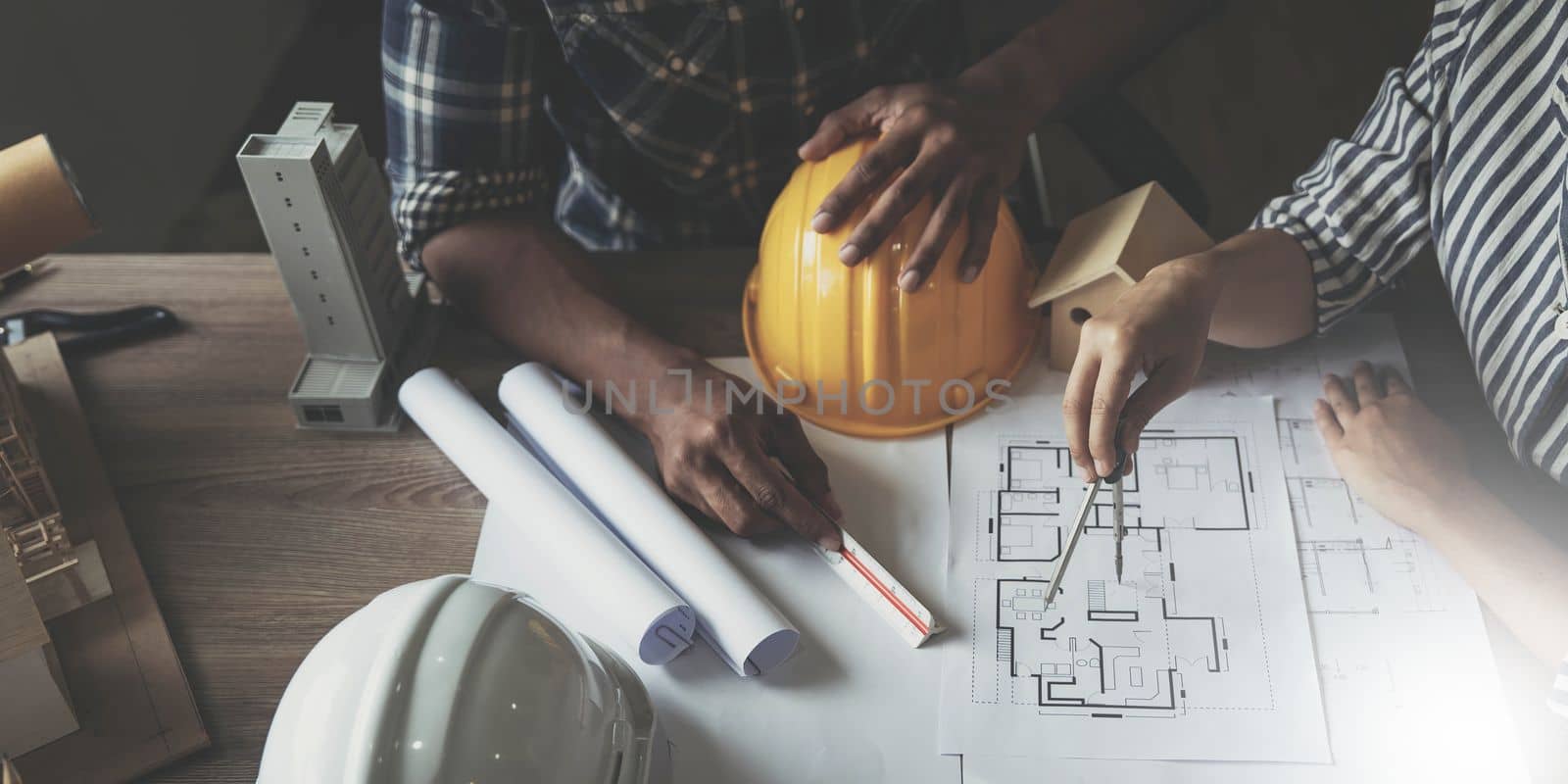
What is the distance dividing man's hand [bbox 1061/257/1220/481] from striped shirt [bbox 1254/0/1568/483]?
17 centimetres

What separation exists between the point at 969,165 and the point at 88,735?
2.93ft

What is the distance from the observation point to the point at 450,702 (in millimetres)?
747

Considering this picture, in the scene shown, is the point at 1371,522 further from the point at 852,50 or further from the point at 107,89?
the point at 107,89

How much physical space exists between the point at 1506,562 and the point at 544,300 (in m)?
0.89

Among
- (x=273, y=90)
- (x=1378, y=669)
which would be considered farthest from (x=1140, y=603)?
(x=273, y=90)

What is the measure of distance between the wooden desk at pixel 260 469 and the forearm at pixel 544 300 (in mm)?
55

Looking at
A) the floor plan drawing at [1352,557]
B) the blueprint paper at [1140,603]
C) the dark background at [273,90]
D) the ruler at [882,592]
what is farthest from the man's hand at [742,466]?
the dark background at [273,90]

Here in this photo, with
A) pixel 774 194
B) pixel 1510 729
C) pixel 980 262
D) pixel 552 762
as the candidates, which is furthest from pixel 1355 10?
pixel 552 762

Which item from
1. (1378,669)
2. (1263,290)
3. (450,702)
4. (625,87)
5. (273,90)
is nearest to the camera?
(450,702)

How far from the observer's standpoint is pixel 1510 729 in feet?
2.93

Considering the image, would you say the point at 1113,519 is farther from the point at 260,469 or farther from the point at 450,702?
the point at 260,469

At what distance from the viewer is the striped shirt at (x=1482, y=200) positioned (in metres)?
1.01

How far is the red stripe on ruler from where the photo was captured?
99 cm

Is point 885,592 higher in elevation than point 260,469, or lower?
lower
